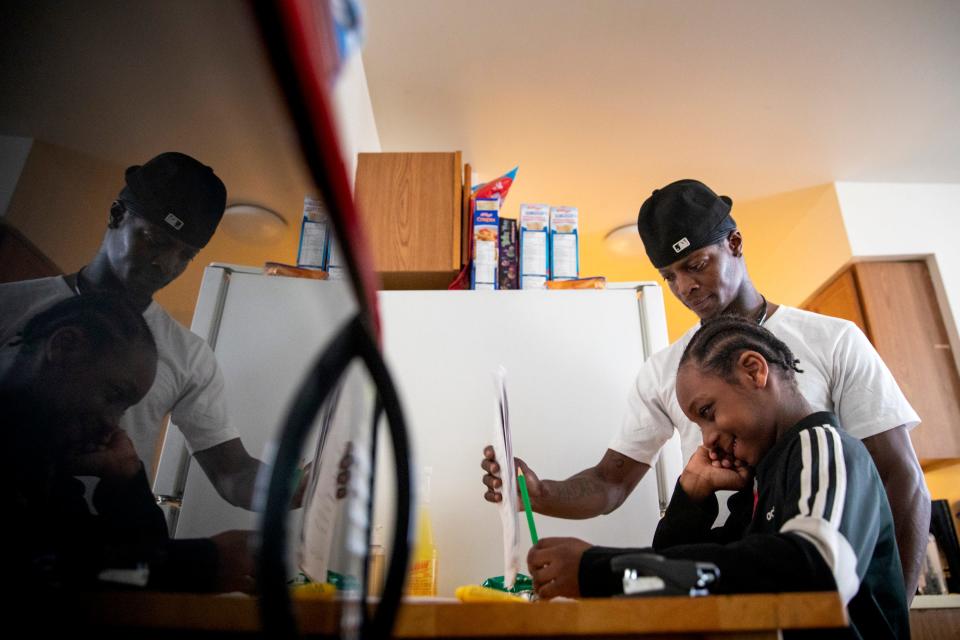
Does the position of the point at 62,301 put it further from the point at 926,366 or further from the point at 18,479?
the point at 926,366

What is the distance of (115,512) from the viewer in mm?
475

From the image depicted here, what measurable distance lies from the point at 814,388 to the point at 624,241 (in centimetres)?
196

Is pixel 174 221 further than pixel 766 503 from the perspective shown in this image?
No

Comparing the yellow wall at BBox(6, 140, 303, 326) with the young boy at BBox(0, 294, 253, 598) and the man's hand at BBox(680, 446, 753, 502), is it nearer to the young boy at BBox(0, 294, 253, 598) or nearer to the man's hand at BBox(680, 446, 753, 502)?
the young boy at BBox(0, 294, 253, 598)

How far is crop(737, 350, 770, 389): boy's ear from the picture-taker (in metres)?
0.95

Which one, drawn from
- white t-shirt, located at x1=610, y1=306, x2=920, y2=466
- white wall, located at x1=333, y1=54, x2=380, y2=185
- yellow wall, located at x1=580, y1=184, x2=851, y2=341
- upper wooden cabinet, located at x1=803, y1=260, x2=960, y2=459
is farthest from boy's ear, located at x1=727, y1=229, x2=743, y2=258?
yellow wall, located at x1=580, y1=184, x2=851, y2=341

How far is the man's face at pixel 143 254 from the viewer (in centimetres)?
49

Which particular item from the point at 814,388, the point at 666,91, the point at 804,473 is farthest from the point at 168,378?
the point at 666,91

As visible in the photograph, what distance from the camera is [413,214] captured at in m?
1.79

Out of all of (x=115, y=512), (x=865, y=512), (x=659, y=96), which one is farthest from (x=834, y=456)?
(x=659, y=96)

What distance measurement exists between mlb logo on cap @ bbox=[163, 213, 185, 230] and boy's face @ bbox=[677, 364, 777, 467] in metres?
0.77

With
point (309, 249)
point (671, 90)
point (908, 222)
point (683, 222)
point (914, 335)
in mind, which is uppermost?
point (671, 90)

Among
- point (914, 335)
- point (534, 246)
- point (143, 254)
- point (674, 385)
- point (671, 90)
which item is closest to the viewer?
point (143, 254)

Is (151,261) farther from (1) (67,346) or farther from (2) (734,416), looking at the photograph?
(2) (734,416)
